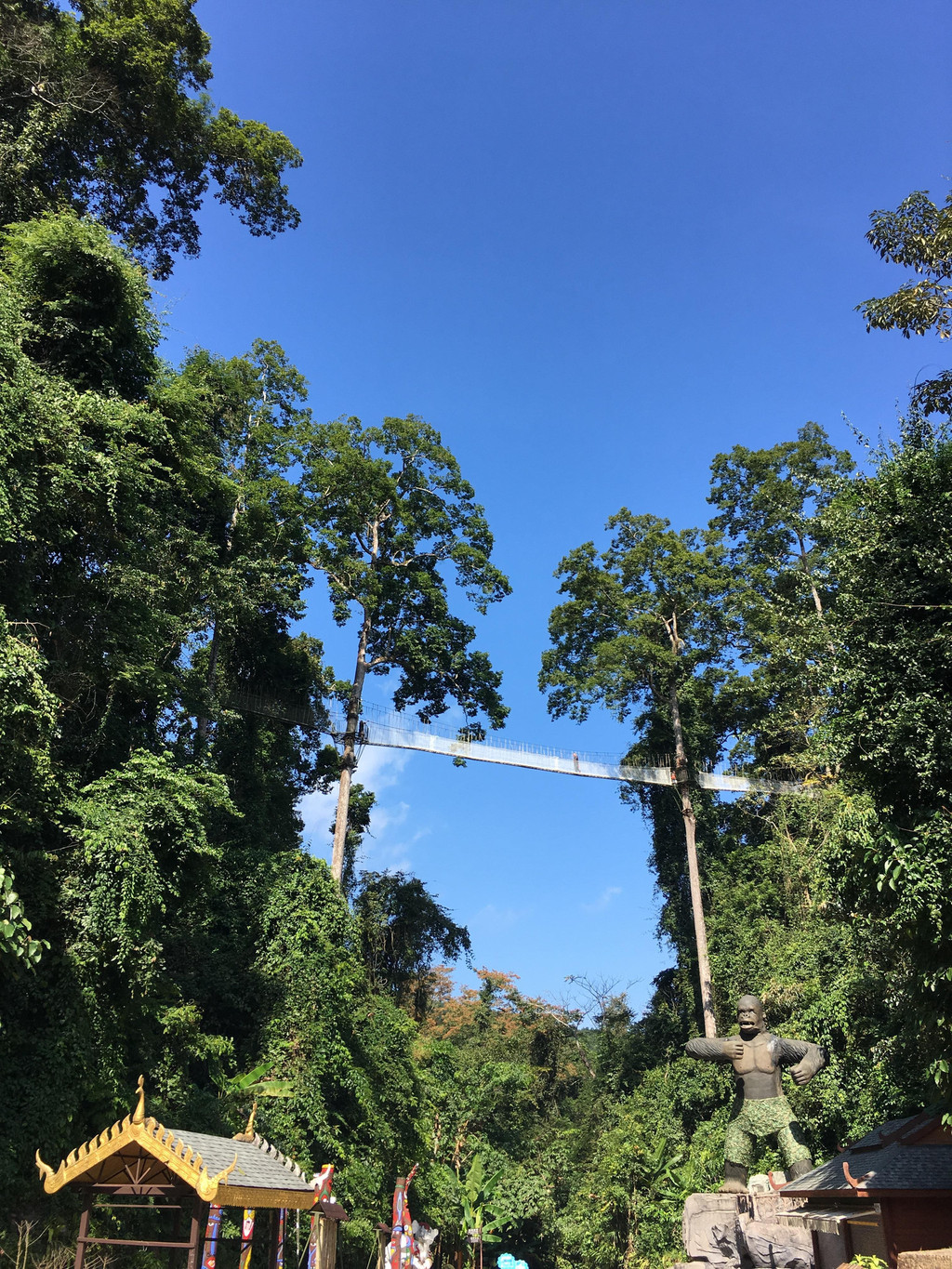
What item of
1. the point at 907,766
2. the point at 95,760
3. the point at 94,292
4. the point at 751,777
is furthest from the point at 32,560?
the point at 751,777

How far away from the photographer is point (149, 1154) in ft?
21.2

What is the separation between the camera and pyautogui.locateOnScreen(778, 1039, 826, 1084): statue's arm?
1052cm

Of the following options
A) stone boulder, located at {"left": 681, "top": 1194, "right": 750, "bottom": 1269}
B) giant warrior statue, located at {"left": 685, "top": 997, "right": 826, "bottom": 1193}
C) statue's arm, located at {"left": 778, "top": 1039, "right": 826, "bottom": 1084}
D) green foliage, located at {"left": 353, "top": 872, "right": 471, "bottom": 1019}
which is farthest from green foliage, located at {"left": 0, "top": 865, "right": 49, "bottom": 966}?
green foliage, located at {"left": 353, "top": 872, "right": 471, "bottom": 1019}

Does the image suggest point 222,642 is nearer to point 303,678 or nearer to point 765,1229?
point 303,678

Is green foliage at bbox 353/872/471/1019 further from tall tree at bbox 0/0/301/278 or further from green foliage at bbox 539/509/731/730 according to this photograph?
tall tree at bbox 0/0/301/278

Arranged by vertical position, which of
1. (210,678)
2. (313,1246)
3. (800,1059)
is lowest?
(313,1246)

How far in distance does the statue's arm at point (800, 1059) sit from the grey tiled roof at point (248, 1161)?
5.85 m

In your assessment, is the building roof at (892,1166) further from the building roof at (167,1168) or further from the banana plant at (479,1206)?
the banana plant at (479,1206)

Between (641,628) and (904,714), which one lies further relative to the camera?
(641,628)

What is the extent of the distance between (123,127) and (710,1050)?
1636 cm

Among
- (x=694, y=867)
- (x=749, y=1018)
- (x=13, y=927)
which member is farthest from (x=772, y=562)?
(x=13, y=927)

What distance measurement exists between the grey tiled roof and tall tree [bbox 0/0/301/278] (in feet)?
37.6

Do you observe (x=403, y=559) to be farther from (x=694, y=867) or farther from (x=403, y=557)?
(x=694, y=867)

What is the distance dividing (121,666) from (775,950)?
13420mm
